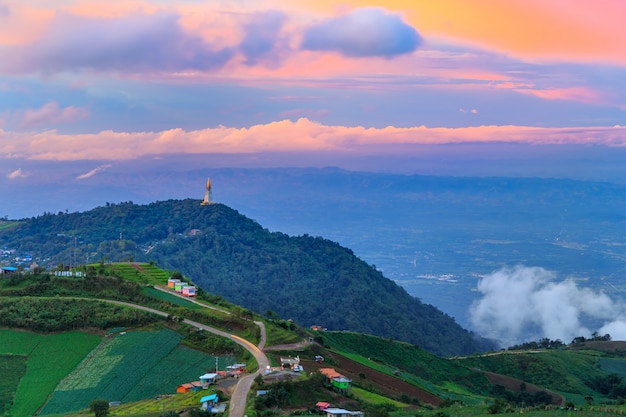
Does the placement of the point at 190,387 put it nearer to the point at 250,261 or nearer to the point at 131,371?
the point at 131,371

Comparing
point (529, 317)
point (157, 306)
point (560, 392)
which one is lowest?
point (529, 317)

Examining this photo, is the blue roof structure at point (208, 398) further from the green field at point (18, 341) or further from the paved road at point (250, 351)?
the green field at point (18, 341)

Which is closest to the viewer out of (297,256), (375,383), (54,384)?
(54,384)

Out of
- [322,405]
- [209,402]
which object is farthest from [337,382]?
[209,402]

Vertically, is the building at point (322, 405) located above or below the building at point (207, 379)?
below

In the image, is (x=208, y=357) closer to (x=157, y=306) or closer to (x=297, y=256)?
Answer: (x=157, y=306)

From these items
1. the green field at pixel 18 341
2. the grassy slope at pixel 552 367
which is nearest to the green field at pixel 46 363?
the green field at pixel 18 341

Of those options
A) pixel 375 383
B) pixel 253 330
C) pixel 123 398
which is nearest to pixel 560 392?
pixel 375 383
